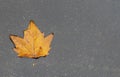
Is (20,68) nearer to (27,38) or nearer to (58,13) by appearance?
(27,38)

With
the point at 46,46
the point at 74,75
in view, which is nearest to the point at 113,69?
the point at 74,75

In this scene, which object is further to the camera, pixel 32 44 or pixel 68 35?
pixel 68 35

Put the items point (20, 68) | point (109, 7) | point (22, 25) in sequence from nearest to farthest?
point (20, 68)
point (22, 25)
point (109, 7)
